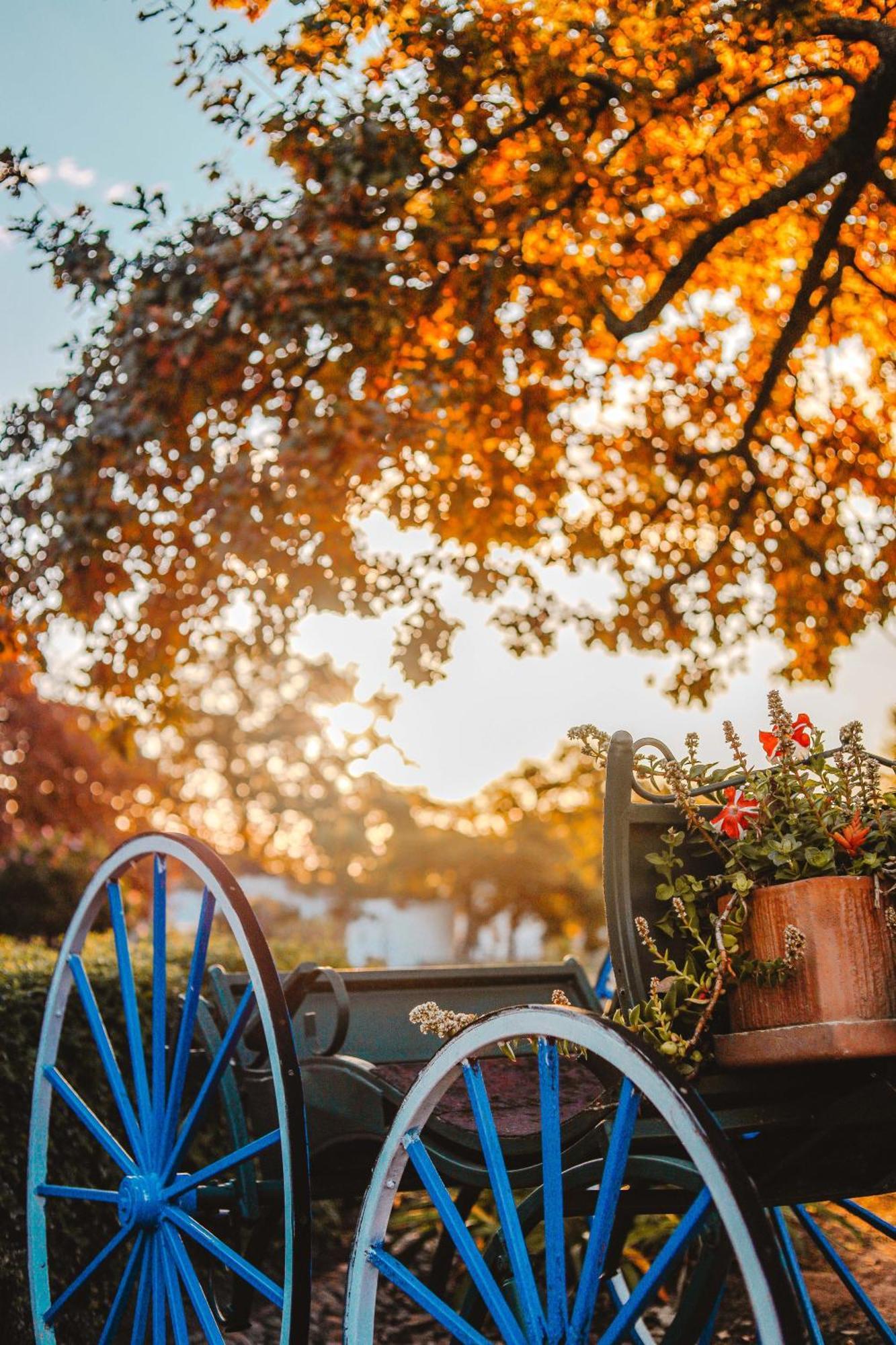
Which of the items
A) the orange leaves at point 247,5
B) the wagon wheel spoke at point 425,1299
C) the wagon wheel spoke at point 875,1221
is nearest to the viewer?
the wagon wheel spoke at point 425,1299

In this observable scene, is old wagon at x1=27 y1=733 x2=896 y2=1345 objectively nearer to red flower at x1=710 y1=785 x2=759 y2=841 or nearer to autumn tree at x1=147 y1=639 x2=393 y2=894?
red flower at x1=710 y1=785 x2=759 y2=841

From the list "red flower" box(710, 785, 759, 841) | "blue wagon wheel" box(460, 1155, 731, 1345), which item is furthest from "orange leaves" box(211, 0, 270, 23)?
"blue wagon wheel" box(460, 1155, 731, 1345)

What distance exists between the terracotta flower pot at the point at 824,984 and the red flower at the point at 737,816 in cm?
13

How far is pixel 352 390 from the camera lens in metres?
6.11

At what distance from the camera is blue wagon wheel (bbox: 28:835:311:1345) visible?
2811mm

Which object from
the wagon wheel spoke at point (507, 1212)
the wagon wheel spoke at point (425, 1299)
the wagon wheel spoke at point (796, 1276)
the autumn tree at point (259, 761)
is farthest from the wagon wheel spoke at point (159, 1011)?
the autumn tree at point (259, 761)

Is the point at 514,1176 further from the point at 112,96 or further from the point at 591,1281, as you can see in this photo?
the point at 112,96

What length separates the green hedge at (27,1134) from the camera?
4.02 m

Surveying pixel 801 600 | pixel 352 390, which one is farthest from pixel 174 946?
pixel 801 600

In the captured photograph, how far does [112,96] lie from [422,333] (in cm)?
169

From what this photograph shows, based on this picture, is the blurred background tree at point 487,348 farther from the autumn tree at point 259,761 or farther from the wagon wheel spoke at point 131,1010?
Answer: the autumn tree at point 259,761

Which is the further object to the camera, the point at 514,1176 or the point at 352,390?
the point at 352,390

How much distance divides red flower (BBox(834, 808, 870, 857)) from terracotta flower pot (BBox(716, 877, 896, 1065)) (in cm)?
8

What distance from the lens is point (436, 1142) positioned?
9.41ft
